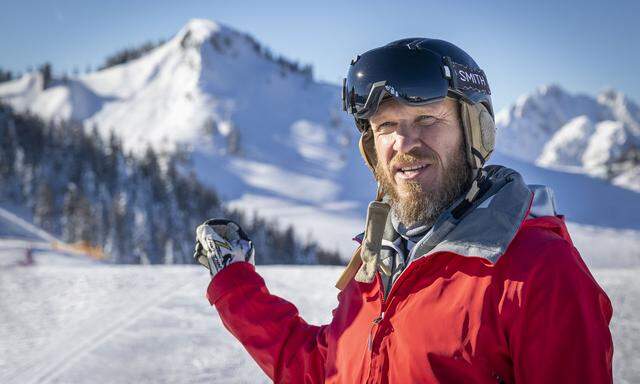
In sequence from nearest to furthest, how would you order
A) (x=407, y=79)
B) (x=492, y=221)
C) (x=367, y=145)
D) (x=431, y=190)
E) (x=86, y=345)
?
(x=492, y=221) → (x=431, y=190) → (x=407, y=79) → (x=367, y=145) → (x=86, y=345)

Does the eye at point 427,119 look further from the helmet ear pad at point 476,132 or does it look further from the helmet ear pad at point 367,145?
the helmet ear pad at point 367,145

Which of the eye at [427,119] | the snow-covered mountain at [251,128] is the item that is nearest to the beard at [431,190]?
the eye at [427,119]

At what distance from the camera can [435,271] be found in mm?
1646

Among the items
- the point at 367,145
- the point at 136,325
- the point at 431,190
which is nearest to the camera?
the point at 431,190

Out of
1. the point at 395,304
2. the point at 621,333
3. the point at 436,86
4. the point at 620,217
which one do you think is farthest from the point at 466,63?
the point at 620,217

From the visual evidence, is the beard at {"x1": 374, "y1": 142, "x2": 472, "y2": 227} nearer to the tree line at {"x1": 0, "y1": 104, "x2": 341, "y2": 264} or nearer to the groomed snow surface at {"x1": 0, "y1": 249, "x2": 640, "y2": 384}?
the groomed snow surface at {"x1": 0, "y1": 249, "x2": 640, "y2": 384}

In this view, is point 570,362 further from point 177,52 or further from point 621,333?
point 177,52

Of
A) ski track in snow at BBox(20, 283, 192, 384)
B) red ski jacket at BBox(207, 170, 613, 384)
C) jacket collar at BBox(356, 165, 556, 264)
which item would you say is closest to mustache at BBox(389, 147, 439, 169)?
jacket collar at BBox(356, 165, 556, 264)

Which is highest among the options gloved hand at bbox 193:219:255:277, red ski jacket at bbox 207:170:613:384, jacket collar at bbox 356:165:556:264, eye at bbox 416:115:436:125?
eye at bbox 416:115:436:125

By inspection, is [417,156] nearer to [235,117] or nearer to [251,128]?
[251,128]

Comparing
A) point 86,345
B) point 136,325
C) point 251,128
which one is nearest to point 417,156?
point 86,345

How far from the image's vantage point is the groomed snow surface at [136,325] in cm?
310

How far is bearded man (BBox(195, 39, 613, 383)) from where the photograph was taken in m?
1.34

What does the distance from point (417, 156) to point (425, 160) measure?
37mm
